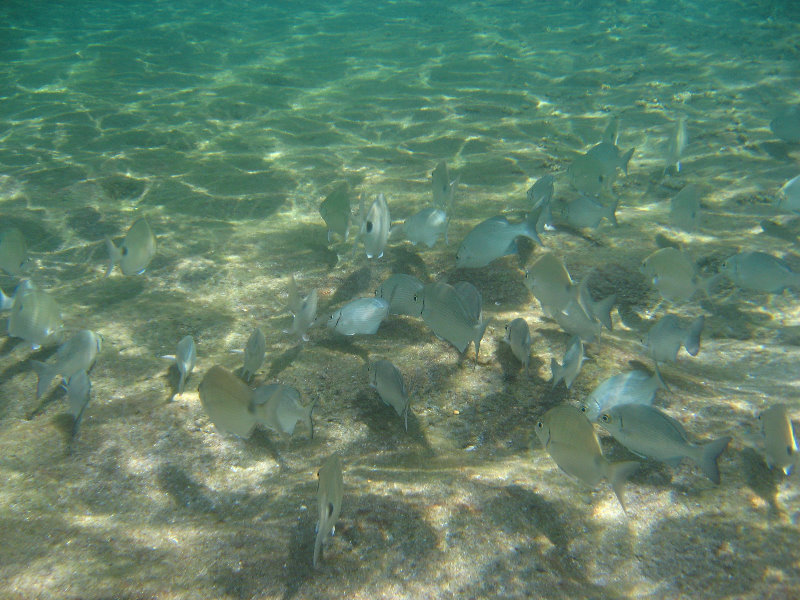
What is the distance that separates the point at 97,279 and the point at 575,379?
17.7 feet

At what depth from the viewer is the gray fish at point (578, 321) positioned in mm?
3527

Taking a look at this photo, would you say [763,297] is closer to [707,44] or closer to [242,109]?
[242,109]

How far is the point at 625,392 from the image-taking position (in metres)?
2.91

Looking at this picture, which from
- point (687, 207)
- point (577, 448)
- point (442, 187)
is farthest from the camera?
point (687, 207)

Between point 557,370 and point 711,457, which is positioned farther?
point 557,370

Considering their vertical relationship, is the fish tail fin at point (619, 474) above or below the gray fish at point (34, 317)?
above

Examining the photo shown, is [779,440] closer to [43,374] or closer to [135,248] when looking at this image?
[43,374]

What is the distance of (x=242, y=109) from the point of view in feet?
35.4

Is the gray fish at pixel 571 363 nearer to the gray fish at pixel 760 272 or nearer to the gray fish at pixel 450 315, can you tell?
the gray fish at pixel 450 315

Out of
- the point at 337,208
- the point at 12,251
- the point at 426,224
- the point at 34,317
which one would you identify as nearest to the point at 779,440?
the point at 426,224

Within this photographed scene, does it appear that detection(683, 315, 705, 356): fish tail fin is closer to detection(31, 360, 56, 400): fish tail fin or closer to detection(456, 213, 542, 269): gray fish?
detection(456, 213, 542, 269): gray fish

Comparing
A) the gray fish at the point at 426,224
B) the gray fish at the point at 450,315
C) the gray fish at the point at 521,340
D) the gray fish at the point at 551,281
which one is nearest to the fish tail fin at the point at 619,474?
the gray fish at the point at 450,315

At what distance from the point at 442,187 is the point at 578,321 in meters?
2.05

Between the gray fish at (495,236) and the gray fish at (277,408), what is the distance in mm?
2147
